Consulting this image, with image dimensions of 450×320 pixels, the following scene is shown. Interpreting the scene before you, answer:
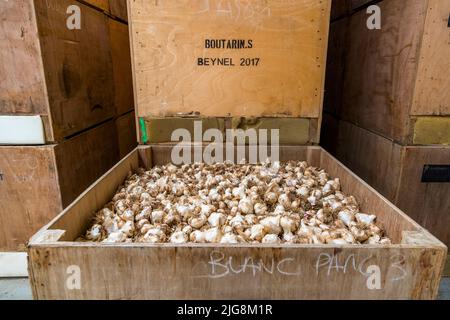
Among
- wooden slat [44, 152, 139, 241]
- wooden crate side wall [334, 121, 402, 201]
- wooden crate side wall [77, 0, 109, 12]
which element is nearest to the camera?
wooden slat [44, 152, 139, 241]

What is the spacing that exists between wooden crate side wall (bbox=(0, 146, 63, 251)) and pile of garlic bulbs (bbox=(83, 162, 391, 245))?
21.2 inches

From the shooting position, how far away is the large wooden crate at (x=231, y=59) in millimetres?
1713

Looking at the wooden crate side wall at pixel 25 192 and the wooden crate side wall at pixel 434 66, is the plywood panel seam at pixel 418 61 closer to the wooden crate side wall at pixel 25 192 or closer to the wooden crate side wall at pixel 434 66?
the wooden crate side wall at pixel 434 66

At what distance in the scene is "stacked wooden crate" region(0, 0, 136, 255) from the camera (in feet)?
5.17

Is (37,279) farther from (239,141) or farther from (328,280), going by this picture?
(239,141)

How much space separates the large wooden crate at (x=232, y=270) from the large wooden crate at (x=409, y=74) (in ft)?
3.40

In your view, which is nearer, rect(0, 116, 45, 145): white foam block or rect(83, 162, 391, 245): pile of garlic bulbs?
rect(83, 162, 391, 245): pile of garlic bulbs

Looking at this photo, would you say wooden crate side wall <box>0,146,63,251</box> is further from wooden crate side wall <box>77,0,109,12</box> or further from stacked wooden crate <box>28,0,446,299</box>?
wooden crate side wall <box>77,0,109,12</box>

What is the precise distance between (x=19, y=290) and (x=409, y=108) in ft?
8.18

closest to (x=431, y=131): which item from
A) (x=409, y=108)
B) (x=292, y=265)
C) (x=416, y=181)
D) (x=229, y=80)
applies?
(x=409, y=108)

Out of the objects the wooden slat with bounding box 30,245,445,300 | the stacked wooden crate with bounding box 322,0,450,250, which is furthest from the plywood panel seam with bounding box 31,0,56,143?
the stacked wooden crate with bounding box 322,0,450,250

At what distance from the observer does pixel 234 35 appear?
1744 mm
